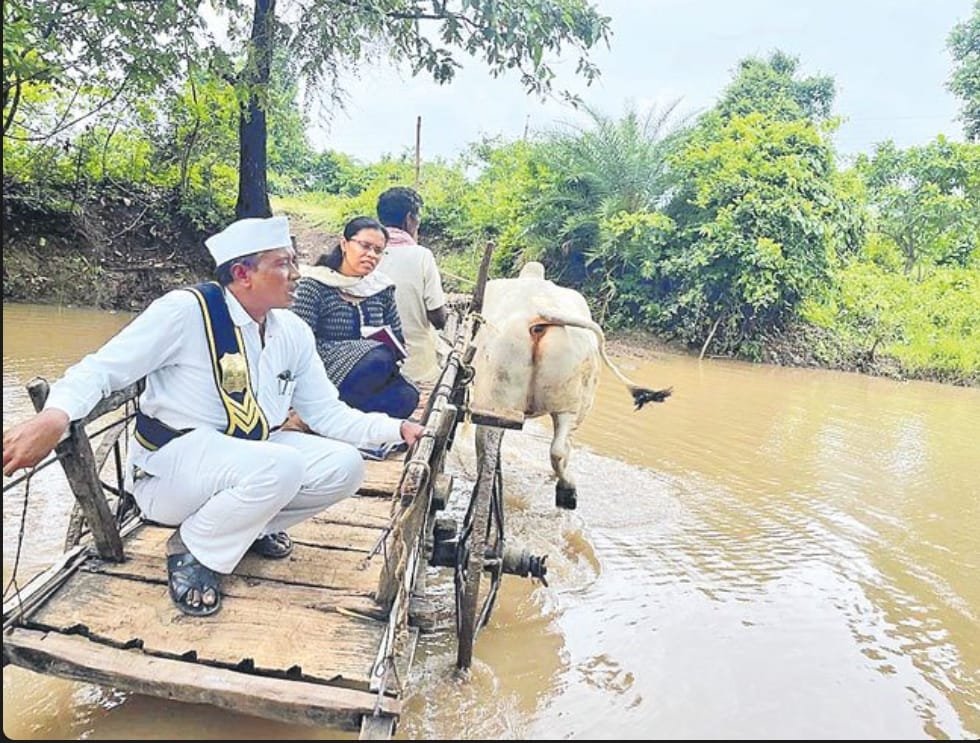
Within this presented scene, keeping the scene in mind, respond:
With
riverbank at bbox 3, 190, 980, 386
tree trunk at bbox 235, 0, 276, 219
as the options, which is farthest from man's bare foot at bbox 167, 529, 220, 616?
riverbank at bbox 3, 190, 980, 386

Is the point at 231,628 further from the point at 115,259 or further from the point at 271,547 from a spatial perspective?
the point at 115,259

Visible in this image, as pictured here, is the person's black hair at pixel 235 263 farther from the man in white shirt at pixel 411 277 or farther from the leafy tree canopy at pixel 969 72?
the leafy tree canopy at pixel 969 72

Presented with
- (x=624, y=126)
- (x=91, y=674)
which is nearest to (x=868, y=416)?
(x=624, y=126)

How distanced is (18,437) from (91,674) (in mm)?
641

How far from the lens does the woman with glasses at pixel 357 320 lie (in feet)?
12.8

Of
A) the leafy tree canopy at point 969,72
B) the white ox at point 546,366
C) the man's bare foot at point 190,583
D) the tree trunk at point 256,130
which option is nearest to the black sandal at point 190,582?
the man's bare foot at point 190,583

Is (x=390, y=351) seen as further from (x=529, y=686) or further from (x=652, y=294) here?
(x=652, y=294)

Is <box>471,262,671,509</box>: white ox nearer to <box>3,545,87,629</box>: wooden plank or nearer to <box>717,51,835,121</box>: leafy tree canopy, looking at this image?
<box>3,545,87,629</box>: wooden plank

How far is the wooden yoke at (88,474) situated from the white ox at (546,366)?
8.40 ft

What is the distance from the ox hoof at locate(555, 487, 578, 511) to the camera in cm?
515

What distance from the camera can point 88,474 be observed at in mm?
2463

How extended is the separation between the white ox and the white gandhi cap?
96.1 inches

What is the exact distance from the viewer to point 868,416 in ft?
31.1

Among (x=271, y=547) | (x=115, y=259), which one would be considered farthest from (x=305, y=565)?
(x=115, y=259)
